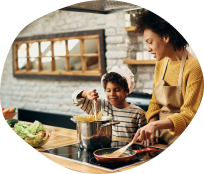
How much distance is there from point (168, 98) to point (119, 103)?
0.43 metres

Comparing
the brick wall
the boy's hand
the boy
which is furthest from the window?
the boy's hand

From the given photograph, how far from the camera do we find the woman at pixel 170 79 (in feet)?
4.53

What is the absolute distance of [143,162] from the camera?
1.16 metres

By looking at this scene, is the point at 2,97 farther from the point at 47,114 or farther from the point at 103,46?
the point at 103,46

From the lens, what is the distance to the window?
12.1 ft

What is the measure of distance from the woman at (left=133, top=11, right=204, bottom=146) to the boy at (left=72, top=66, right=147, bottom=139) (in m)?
0.19

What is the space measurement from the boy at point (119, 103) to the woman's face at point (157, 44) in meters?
0.38

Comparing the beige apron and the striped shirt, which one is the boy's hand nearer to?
the striped shirt

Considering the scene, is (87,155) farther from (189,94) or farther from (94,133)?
(189,94)

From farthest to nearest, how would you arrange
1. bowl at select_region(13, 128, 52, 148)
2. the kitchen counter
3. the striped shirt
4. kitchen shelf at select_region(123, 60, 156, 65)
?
1. kitchen shelf at select_region(123, 60, 156, 65)
2. the striped shirt
3. bowl at select_region(13, 128, 52, 148)
4. the kitchen counter

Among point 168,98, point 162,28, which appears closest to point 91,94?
point 168,98

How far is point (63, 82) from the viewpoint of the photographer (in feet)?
14.0

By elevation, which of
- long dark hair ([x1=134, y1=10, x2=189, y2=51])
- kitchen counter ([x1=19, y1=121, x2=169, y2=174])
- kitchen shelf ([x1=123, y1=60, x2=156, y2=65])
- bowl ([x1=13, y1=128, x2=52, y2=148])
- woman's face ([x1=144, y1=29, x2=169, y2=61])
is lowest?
kitchen counter ([x1=19, y1=121, x2=169, y2=174])

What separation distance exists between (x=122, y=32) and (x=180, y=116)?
2.02 meters
